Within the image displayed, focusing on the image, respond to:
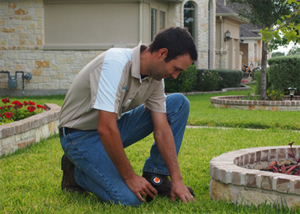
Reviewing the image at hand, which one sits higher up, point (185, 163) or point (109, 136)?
point (109, 136)

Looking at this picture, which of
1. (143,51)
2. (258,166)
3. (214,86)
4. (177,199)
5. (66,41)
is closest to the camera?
(143,51)

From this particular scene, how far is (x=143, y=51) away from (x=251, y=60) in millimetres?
36965

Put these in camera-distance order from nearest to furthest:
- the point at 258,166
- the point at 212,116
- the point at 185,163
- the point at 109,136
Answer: the point at 109,136
the point at 258,166
the point at 185,163
the point at 212,116

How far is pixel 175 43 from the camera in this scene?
3.33m

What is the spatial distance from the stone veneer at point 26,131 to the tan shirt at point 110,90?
233 cm

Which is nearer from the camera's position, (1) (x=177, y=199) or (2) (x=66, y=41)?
(1) (x=177, y=199)

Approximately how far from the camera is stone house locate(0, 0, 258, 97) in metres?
16.5

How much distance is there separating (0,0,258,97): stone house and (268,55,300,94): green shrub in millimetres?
4979

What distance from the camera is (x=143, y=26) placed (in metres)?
16.9

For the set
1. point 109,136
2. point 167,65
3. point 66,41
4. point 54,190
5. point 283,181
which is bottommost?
point 54,190

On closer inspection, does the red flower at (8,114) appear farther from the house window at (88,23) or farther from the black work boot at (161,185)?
the house window at (88,23)

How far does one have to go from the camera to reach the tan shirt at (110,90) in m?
3.29

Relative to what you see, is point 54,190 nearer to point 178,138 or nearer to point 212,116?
point 178,138

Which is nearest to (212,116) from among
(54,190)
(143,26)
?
(54,190)
